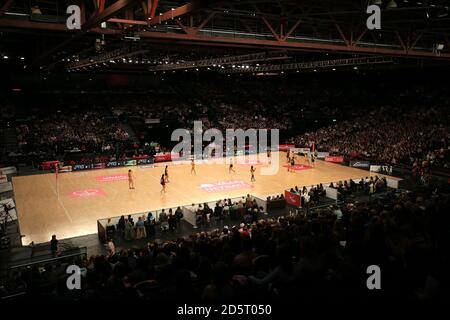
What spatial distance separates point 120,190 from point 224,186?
7320 millimetres

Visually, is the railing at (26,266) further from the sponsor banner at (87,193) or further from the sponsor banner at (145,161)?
the sponsor banner at (145,161)

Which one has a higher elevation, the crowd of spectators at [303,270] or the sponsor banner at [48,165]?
the crowd of spectators at [303,270]

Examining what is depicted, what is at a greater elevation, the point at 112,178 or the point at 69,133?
the point at 69,133

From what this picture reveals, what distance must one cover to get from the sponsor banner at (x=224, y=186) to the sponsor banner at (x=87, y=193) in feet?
23.2

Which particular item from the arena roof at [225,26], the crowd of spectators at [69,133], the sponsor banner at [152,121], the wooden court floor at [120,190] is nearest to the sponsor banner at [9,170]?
the wooden court floor at [120,190]

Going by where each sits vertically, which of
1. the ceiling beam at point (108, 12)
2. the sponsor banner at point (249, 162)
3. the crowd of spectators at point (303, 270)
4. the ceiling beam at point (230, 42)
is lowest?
the sponsor banner at point (249, 162)

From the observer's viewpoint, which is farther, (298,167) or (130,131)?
(130,131)

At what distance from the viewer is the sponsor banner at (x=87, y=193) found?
24.5 metres

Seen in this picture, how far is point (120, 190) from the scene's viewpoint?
25.8 metres

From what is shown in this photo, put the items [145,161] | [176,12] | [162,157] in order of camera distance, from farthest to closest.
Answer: [162,157] → [145,161] → [176,12]

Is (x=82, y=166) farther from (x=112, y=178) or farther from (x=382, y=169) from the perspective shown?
(x=382, y=169)

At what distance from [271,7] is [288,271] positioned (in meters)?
13.3

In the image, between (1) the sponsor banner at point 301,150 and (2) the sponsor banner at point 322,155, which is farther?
(1) the sponsor banner at point 301,150

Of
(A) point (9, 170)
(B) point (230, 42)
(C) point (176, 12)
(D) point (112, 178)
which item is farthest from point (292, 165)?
(C) point (176, 12)
